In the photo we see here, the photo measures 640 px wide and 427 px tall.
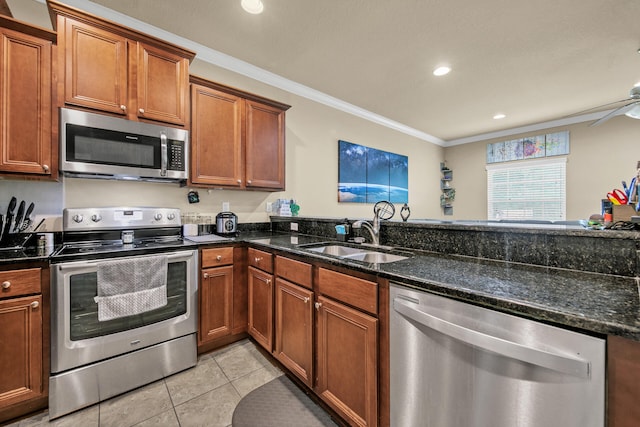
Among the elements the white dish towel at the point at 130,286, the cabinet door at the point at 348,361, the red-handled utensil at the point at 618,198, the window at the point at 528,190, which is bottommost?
the cabinet door at the point at 348,361

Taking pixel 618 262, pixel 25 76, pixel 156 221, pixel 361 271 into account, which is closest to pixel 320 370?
pixel 361 271

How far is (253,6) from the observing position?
206cm

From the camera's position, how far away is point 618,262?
109cm

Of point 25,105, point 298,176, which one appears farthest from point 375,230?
point 25,105

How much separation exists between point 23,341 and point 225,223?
147 centimetres

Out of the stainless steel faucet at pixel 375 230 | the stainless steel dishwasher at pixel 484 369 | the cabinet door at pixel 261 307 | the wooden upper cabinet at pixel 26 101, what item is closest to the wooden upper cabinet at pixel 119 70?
the wooden upper cabinet at pixel 26 101

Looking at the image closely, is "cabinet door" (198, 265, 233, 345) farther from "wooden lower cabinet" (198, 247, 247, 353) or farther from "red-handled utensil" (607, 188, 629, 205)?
"red-handled utensil" (607, 188, 629, 205)

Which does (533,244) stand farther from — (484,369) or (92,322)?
(92,322)

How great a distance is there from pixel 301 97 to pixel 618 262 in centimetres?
329

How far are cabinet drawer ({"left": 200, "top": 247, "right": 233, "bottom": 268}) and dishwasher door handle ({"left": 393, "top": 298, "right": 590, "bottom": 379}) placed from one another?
62.2 inches

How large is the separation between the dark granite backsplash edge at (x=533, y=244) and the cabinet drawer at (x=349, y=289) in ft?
2.14

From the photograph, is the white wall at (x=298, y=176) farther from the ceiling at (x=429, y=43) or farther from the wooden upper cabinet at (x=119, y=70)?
the wooden upper cabinet at (x=119, y=70)

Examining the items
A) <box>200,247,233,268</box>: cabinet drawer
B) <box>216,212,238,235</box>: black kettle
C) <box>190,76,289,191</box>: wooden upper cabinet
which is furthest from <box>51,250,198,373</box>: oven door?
<box>190,76,289,191</box>: wooden upper cabinet

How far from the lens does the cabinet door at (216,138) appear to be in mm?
2354
